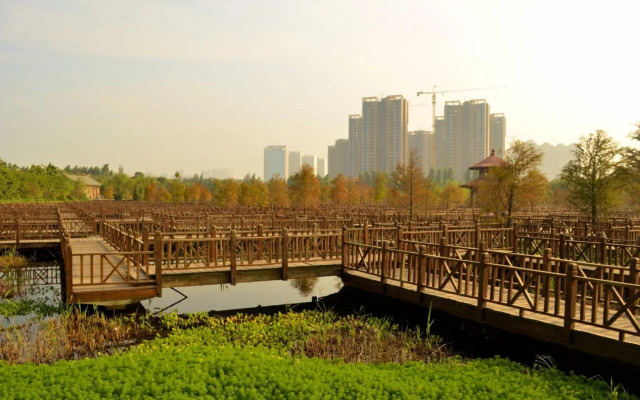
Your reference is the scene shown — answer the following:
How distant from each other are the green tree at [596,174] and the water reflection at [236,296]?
18272 millimetres

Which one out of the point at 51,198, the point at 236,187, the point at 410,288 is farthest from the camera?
the point at 51,198

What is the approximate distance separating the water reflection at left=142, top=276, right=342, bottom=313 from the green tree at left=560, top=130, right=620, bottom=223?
18272 millimetres

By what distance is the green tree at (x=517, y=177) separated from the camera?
96.2 feet

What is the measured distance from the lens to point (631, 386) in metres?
8.03

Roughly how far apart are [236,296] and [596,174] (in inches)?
936

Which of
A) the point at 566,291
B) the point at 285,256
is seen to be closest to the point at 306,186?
the point at 285,256

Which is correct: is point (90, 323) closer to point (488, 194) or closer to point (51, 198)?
point (488, 194)

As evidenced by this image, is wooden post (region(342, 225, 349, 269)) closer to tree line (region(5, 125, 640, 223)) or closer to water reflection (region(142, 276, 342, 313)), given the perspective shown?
water reflection (region(142, 276, 342, 313))

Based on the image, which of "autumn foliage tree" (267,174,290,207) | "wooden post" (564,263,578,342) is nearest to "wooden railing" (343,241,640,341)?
"wooden post" (564,263,578,342)

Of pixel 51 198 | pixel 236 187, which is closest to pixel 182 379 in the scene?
pixel 236 187

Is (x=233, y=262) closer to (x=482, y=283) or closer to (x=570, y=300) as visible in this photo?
(x=482, y=283)

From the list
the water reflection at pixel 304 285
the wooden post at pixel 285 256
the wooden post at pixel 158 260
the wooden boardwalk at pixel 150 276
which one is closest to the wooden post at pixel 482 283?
the wooden boardwalk at pixel 150 276

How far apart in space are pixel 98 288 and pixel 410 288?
26.0 ft

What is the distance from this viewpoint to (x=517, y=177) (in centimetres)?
2958
